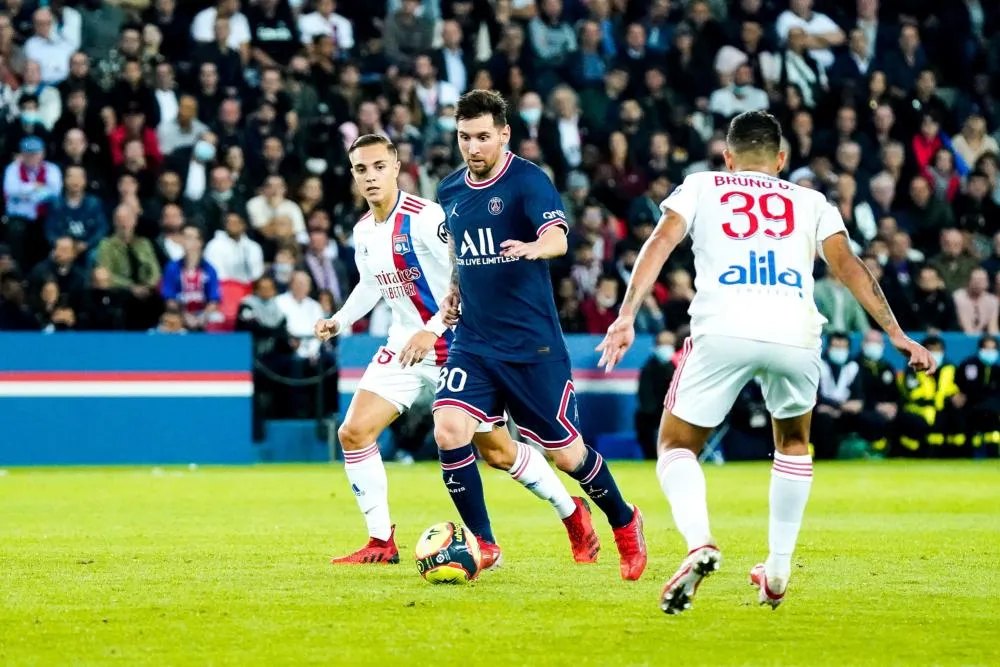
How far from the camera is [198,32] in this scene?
22266 mm

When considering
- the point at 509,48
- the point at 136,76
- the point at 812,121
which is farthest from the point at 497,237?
the point at 812,121

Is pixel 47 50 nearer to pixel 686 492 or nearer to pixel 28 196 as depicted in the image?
pixel 28 196

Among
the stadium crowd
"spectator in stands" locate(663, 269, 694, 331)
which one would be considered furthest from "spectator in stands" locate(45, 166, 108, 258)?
"spectator in stands" locate(663, 269, 694, 331)

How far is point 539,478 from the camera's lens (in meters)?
9.49

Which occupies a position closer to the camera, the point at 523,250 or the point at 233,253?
the point at 523,250

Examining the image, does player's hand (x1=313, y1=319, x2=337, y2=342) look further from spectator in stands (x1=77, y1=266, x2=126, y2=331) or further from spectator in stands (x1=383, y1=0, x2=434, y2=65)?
spectator in stands (x1=383, y1=0, x2=434, y2=65)

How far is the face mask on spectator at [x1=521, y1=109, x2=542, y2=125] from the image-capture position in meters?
22.5

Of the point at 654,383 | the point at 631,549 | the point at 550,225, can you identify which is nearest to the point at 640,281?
the point at 550,225

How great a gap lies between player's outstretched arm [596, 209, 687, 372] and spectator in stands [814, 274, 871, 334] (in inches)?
578

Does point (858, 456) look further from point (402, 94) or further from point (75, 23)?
point (75, 23)

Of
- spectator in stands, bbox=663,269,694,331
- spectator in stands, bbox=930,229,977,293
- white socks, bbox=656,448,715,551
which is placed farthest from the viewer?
spectator in stands, bbox=930,229,977,293

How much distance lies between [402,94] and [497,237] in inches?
532

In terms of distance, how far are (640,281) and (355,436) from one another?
327 cm

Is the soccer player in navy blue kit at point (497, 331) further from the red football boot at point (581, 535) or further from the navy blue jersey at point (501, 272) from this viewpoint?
the red football boot at point (581, 535)
